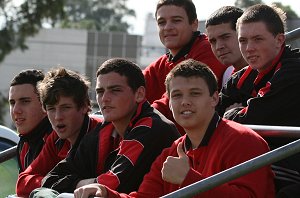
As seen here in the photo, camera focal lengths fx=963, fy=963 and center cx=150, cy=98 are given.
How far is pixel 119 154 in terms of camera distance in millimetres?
5766

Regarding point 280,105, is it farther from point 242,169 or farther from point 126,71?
point 126,71

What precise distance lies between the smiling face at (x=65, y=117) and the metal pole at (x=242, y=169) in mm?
2076

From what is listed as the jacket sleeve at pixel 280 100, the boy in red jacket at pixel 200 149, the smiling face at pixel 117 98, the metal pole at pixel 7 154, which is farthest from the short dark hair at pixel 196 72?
the metal pole at pixel 7 154

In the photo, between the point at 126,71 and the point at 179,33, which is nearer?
the point at 126,71

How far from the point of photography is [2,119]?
4344cm

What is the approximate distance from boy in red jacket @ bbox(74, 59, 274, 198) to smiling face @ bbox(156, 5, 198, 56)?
182cm

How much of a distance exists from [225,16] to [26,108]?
67.6 inches

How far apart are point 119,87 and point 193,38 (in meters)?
1.42

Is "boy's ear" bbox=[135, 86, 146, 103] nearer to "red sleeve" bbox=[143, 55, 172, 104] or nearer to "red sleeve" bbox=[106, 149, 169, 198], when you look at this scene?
"red sleeve" bbox=[106, 149, 169, 198]

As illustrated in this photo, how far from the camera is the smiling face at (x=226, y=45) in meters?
6.79

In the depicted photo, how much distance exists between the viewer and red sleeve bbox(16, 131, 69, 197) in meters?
6.49

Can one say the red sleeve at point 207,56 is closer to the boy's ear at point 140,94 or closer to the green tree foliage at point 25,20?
the boy's ear at point 140,94

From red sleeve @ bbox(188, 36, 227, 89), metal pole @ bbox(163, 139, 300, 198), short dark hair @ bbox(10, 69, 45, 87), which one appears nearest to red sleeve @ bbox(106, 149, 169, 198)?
metal pole @ bbox(163, 139, 300, 198)

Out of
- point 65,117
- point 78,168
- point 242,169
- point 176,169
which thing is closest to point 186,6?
point 65,117
